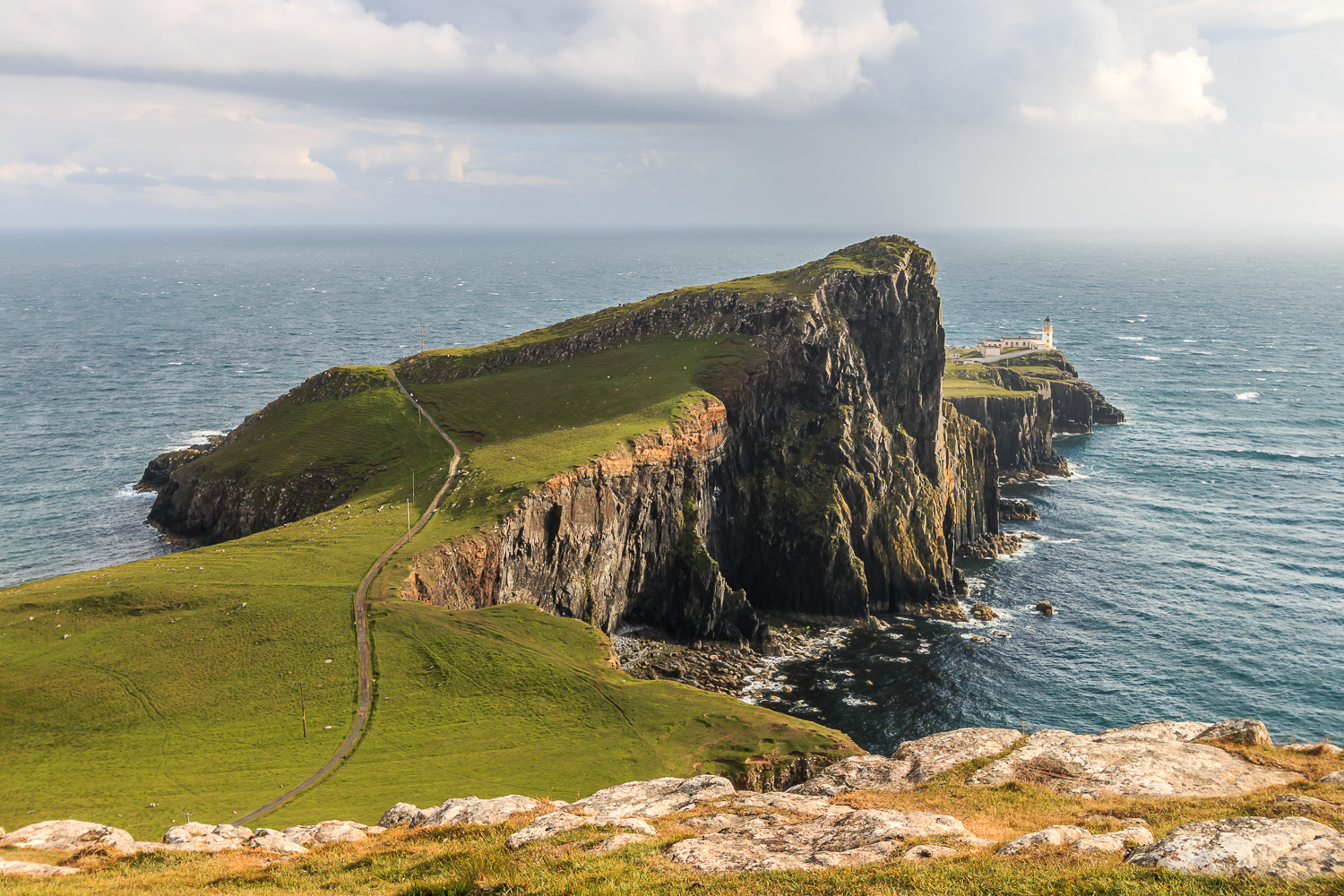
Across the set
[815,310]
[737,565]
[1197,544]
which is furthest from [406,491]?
[1197,544]

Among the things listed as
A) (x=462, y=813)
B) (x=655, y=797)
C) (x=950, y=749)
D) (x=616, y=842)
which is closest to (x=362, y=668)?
(x=462, y=813)

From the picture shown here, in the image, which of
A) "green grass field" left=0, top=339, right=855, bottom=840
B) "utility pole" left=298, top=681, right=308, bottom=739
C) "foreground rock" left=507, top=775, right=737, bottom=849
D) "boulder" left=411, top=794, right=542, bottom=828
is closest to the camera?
"foreground rock" left=507, top=775, right=737, bottom=849

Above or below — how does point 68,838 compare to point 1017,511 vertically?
above

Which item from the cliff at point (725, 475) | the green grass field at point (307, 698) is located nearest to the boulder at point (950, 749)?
the green grass field at point (307, 698)

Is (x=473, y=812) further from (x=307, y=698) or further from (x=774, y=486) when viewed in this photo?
(x=774, y=486)

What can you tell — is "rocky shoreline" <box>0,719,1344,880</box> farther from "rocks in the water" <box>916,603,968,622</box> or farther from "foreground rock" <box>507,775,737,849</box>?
"rocks in the water" <box>916,603,968,622</box>

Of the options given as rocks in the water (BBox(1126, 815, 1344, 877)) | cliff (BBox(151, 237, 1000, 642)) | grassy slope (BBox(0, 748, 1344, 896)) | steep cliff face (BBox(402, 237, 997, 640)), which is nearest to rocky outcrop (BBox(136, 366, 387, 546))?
cliff (BBox(151, 237, 1000, 642))

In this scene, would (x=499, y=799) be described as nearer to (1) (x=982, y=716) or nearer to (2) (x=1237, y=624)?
(1) (x=982, y=716)
